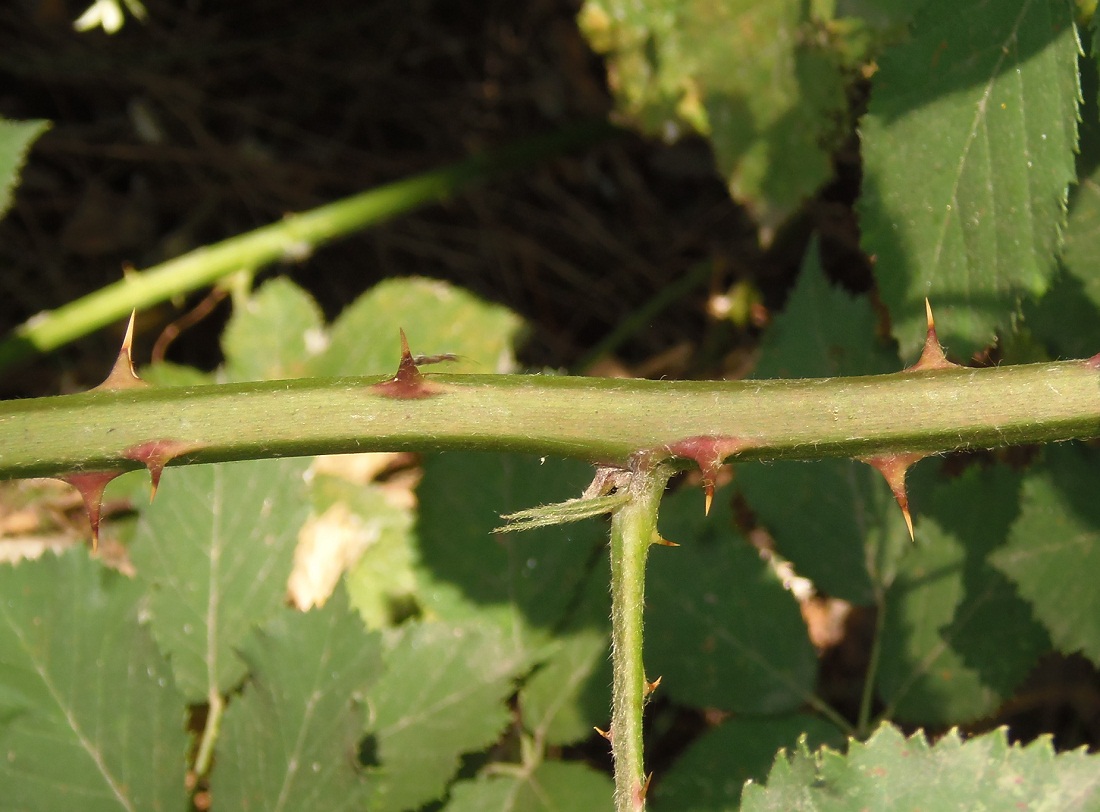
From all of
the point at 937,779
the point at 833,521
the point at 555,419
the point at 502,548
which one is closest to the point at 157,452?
the point at 555,419

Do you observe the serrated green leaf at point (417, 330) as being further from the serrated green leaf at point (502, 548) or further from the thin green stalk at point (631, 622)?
the thin green stalk at point (631, 622)

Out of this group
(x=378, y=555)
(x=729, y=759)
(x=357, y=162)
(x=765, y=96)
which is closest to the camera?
(x=729, y=759)

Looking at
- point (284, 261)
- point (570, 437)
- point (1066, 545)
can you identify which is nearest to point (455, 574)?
point (570, 437)

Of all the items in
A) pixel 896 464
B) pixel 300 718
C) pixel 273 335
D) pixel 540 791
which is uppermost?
pixel 273 335

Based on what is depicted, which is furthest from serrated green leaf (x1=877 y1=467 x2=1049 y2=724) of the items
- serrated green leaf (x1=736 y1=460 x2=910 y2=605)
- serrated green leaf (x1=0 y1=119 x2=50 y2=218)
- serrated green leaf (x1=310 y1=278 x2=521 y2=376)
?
serrated green leaf (x1=0 y1=119 x2=50 y2=218)

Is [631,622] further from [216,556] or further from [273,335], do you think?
[273,335]

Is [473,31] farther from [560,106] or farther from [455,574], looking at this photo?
[455,574]

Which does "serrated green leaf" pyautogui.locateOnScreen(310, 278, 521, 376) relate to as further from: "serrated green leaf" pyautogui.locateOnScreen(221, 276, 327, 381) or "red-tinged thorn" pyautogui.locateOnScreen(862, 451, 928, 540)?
"red-tinged thorn" pyautogui.locateOnScreen(862, 451, 928, 540)
